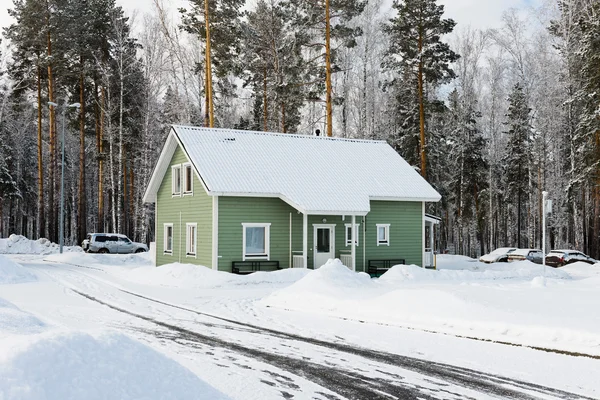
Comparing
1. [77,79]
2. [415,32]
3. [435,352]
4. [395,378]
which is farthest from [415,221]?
[77,79]

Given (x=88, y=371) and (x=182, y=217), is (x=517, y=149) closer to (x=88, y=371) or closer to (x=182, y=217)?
(x=182, y=217)

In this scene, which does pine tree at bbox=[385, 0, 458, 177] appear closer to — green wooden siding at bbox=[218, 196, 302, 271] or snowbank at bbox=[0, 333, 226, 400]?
green wooden siding at bbox=[218, 196, 302, 271]

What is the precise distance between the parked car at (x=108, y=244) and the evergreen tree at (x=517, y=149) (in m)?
31.1

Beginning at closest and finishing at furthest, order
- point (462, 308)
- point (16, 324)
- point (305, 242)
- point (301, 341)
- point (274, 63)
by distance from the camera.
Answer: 1. point (16, 324)
2. point (301, 341)
3. point (462, 308)
4. point (305, 242)
5. point (274, 63)

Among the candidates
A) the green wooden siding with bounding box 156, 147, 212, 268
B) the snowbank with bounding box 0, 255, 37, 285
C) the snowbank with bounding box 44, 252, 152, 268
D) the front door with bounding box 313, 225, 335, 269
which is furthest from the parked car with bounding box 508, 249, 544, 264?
the snowbank with bounding box 0, 255, 37, 285

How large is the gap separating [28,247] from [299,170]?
86.5 feet

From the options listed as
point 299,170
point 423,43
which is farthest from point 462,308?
point 423,43

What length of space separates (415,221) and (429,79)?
11112mm

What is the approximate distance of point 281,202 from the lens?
1038 inches

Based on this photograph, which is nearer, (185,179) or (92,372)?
(92,372)

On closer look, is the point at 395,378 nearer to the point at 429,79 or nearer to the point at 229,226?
the point at 229,226

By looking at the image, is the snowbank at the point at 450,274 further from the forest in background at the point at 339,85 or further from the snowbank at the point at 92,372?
the snowbank at the point at 92,372

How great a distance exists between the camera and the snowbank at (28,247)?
142 feet

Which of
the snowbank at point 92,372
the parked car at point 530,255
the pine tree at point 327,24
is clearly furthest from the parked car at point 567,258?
the snowbank at point 92,372
